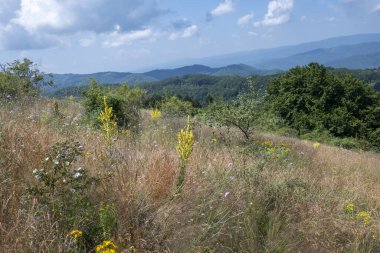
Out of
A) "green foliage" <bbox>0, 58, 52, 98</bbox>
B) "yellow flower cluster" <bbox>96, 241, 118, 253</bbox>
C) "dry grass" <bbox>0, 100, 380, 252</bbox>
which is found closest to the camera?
"yellow flower cluster" <bbox>96, 241, 118, 253</bbox>

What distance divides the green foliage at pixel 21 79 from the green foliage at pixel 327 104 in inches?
1053

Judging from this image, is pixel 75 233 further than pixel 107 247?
Yes

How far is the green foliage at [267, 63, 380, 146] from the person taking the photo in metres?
34.8

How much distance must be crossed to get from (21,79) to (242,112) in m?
6.25

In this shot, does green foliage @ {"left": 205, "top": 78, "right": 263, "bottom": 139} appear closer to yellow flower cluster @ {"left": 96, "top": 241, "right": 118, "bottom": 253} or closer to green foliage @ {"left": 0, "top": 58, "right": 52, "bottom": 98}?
green foliage @ {"left": 0, "top": 58, "right": 52, "bottom": 98}

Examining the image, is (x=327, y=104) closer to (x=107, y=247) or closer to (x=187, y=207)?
(x=187, y=207)

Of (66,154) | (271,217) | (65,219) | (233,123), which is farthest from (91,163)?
(233,123)

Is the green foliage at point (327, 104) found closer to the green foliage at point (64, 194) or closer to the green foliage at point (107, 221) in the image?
the green foliage at point (64, 194)

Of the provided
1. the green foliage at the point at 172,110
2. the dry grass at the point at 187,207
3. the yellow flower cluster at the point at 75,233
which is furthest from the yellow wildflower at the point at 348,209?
the green foliage at the point at 172,110

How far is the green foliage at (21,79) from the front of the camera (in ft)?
29.8

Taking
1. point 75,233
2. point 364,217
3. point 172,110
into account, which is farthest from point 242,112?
point 75,233

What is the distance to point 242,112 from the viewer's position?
9.86 m

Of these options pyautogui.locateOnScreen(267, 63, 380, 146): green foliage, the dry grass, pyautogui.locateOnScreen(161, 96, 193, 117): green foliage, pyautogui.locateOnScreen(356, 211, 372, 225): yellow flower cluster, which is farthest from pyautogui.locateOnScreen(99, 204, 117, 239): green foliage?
pyautogui.locateOnScreen(267, 63, 380, 146): green foliage

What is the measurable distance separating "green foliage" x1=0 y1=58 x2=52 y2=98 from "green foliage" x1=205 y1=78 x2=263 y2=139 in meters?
4.73
